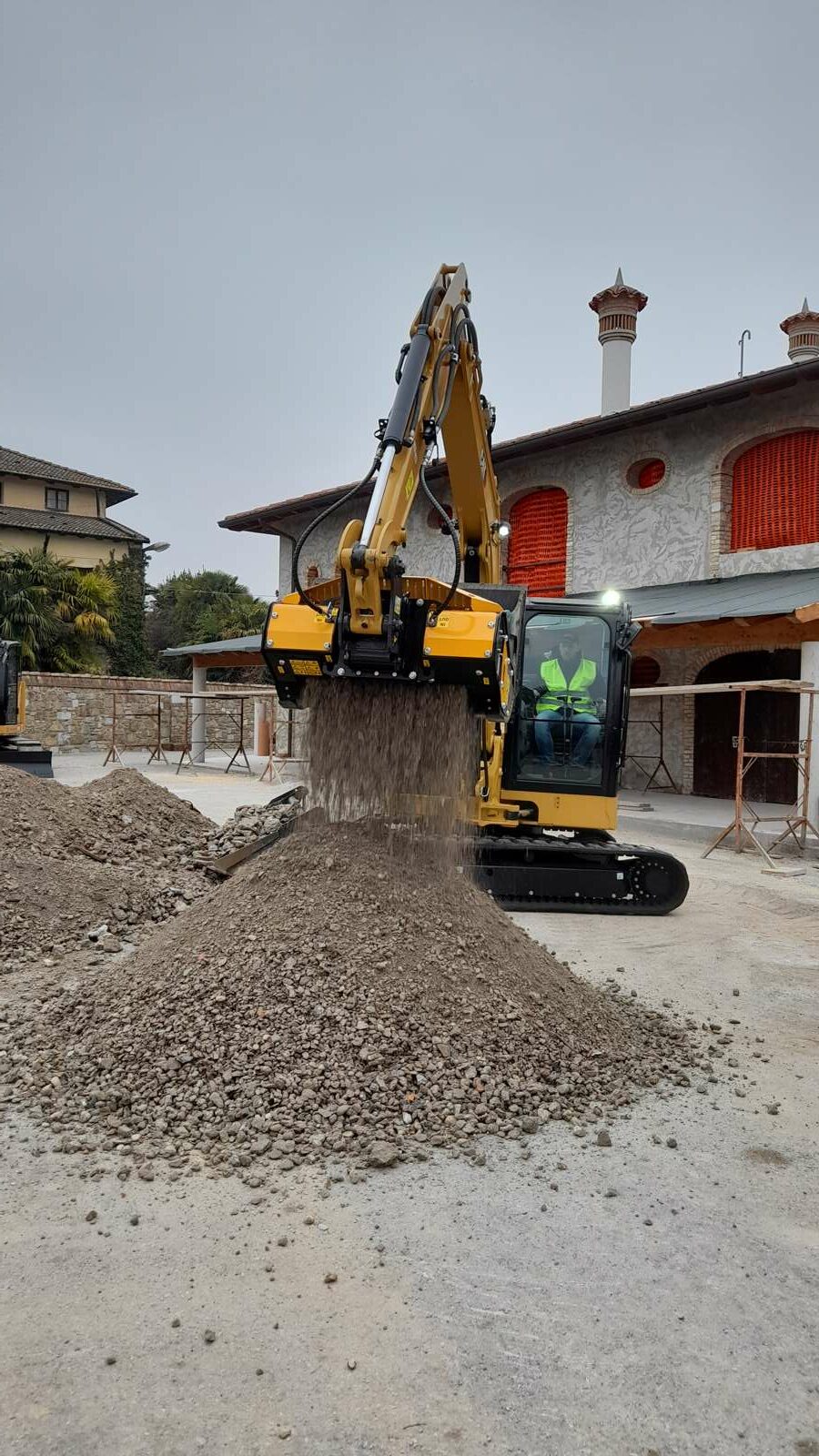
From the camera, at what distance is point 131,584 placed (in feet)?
122

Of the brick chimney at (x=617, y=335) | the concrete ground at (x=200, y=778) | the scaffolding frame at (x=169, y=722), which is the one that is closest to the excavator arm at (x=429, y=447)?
the concrete ground at (x=200, y=778)

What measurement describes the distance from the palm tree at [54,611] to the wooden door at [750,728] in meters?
21.5

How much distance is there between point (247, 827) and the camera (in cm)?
934

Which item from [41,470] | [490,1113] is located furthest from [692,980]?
[41,470]

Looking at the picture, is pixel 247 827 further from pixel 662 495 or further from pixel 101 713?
pixel 101 713

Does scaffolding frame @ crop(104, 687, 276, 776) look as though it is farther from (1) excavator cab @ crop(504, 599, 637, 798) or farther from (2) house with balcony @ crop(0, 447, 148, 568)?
(1) excavator cab @ crop(504, 599, 637, 798)

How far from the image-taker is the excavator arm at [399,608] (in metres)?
4.48

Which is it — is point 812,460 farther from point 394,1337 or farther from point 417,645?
point 394,1337

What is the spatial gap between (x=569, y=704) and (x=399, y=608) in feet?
11.1

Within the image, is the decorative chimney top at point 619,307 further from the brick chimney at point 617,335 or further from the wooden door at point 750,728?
the wooden door at point 750,728

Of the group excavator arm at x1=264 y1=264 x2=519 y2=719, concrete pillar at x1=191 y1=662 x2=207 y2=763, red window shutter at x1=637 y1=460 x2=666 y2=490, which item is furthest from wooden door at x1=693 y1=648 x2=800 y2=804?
concrete pillar at x1=191 y1=662 x2=207 y2=763

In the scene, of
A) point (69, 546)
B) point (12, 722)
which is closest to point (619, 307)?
point (12, 722)

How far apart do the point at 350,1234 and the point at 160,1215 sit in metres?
0.61

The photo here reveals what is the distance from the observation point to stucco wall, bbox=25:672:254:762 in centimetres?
2439
